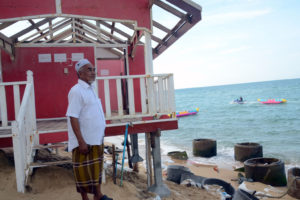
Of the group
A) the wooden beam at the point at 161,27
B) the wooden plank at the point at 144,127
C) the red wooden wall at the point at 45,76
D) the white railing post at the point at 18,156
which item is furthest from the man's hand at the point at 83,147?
the wooden beam at the point at 161,27

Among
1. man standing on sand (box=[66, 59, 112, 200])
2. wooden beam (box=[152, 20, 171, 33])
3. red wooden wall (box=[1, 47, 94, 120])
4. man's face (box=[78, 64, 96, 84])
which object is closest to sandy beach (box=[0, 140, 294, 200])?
man standing on sand (box=[66, 59, 112, 200])

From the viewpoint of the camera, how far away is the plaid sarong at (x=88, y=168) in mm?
3221

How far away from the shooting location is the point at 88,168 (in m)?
3.26

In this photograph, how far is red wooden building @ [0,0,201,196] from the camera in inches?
186

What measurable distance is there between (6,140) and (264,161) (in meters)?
8.38

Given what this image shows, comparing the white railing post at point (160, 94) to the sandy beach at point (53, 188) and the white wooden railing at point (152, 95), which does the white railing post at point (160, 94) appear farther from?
the sandy beach at point (53, 188)

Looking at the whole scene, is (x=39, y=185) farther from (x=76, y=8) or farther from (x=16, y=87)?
(x=76, y=8)

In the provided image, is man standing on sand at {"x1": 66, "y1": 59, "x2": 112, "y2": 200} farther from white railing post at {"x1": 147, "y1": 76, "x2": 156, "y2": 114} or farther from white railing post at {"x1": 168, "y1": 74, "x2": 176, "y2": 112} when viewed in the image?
white railing post at {"x1": 168, "y1": 74, "x2": 176, "y2": 112}

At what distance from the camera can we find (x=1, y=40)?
6.62 metres

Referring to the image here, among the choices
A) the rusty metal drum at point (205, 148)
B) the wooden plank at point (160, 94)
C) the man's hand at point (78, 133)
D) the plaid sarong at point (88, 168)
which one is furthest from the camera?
the rusty metal drum at point (205, 148)

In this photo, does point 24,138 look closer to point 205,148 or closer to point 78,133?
point 78,133

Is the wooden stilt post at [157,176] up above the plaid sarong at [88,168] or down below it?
below

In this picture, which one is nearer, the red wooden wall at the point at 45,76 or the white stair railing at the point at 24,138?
the white stair railing at the point at 24,138

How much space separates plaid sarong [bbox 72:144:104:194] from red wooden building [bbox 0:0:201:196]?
3.77 ft
